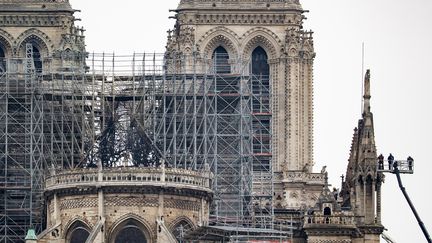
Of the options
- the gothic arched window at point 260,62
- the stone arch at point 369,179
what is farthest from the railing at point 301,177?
the stone arch at point 369,179

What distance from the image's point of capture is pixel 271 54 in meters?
172

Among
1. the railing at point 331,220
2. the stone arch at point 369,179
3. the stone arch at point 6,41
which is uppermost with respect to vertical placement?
the stone arch at point 6,41

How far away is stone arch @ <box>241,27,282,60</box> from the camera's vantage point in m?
172

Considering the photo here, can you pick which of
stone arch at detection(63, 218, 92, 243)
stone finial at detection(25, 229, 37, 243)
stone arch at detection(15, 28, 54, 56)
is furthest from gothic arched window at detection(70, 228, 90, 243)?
stone arch at detection(15, 28, 54, 56)

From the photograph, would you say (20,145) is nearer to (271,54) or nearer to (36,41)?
(36,41)

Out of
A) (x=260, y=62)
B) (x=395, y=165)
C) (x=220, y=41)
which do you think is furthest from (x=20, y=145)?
(x=395, y=165)

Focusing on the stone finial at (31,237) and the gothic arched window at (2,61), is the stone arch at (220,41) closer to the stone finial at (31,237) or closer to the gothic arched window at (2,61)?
the gothic arched window at (2,61)

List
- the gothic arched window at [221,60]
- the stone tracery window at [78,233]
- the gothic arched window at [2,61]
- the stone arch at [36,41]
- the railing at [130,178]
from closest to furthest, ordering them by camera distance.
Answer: the railing at [130,178], the stone tracery window at [78,233], the gothic arched window at [2,61], the gothic arched window at [221,60], the stone arch at [36,41]

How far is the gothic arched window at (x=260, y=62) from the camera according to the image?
6791 inches

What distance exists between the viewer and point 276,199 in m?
165

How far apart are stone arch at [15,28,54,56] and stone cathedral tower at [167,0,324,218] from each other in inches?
319

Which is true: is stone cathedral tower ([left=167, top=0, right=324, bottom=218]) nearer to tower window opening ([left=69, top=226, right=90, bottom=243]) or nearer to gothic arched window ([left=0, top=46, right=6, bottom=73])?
gothic arched window ([left=0, top=46, right=6, bottom=73])

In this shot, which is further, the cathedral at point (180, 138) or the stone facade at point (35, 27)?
Answer: the stone facade at point (35, 27)

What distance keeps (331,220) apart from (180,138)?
17.1 meters
